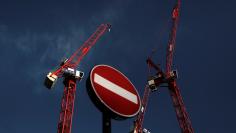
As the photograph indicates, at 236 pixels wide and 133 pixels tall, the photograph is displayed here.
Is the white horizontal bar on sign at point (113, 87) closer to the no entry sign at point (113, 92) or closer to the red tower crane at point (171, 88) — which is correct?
the no entry sign at point (113, 92)

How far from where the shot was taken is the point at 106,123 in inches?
357

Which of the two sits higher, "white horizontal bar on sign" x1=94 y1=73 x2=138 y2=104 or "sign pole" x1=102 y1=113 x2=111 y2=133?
"white horizontal bar on sign" x1=94 y1=73 x2=138 y2=104

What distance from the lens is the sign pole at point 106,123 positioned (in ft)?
28.8

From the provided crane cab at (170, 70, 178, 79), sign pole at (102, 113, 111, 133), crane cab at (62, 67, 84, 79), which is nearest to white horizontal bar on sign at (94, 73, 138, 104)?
sign pole at (102, 113, 111, 133)

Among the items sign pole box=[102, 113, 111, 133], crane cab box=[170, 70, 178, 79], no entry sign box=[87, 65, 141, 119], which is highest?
crane cab box=[170, 70, 178, 79]

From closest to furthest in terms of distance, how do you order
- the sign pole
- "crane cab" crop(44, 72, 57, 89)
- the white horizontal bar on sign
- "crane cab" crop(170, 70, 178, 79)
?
the sign pole
the white horizontal bar on sign
"crane cab" crop(44, 72, 57, 89)
"crane cab" crop(170, 70, 178, 79)

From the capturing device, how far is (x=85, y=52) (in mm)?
61000

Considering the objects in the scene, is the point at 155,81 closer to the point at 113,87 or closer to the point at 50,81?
the point at 50,81

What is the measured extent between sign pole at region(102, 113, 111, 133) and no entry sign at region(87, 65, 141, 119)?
0.62 ft

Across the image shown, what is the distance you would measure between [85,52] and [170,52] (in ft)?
71.8

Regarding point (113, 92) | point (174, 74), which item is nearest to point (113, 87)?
point (113, 92)

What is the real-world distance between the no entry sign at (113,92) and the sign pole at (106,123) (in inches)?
7.5

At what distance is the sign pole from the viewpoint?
28.8 feet

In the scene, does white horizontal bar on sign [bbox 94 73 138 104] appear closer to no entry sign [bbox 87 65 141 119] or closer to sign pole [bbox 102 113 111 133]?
no entry sign [bbox 87 65 141 119]
